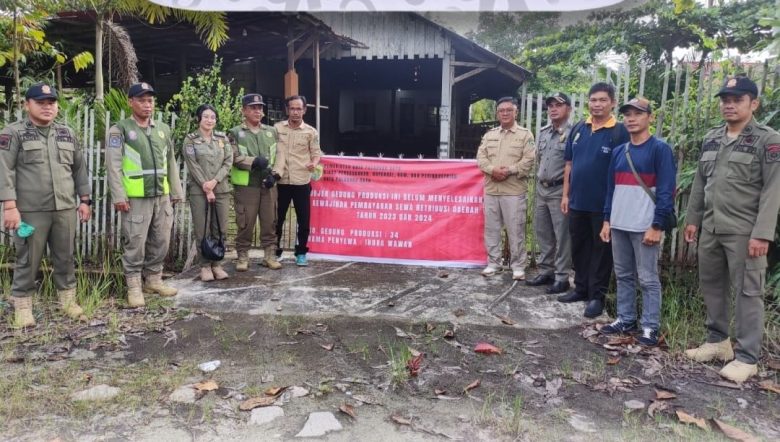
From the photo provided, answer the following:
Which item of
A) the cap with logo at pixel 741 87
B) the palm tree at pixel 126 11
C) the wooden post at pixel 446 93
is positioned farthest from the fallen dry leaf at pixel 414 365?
the wooden post at pixel 446 93

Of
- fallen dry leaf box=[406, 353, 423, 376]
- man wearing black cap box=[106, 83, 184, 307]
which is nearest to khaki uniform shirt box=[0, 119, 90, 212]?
man wearing black cap box=[106, 83, 184, 307]

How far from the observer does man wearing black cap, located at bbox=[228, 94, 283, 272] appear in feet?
17.3

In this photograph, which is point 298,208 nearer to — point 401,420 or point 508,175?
point 508,175

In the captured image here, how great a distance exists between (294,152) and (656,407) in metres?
3.93

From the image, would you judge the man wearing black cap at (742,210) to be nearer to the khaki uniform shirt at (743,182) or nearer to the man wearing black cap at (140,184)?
the khaki uniform shirt at (743,182)

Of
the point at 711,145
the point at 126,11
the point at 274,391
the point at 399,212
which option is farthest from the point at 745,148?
the point at 126,11

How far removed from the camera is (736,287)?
3387 mm

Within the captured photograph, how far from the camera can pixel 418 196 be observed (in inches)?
231

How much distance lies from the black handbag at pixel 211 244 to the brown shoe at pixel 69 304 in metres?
1.12

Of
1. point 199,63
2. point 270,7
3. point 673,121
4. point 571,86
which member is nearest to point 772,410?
point 673,121

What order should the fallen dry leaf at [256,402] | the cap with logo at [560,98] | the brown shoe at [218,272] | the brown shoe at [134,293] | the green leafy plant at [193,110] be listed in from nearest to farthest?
the fallen dry leaf at [256,402] < the brown shoe at [134,293] < the cap with logo at [560,98] < the brown shoe at [218,272] < the green leafy plant at [193,110]

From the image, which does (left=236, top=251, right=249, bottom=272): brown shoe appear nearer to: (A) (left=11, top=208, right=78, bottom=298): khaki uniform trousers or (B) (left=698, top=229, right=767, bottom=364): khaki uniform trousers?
(A) (left=11, top=208, right=78, bottom=298): khaki uniform trousers

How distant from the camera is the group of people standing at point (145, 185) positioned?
4000 millimetres

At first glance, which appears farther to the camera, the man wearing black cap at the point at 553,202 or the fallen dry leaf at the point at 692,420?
the man wearing black cap at the point at 553,202
